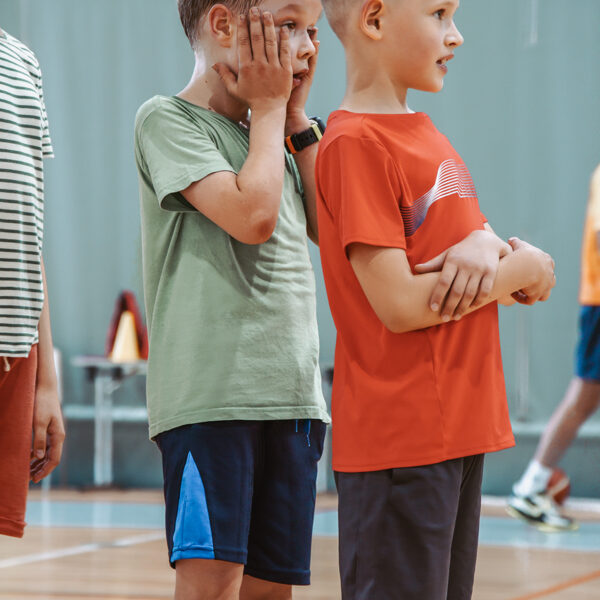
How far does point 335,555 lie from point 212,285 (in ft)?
7.09

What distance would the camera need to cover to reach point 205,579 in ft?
4.62

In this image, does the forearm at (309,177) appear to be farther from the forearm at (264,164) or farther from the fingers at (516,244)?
the fingers at (516,244)

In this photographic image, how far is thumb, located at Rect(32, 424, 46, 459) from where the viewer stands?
1.47m

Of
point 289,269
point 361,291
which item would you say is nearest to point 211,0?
point 289,269

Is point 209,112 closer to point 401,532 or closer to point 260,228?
point 260,228

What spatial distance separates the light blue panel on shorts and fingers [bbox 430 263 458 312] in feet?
1.42

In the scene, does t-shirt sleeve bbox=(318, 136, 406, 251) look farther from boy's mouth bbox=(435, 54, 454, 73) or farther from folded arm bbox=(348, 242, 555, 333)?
boy's mouth bbox=(435, 54, 454, 73)

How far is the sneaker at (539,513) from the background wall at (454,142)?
0.97 meters

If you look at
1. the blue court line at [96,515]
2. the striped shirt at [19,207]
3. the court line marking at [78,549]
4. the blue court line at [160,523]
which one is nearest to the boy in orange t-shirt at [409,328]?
the striped shirt at [19,207]

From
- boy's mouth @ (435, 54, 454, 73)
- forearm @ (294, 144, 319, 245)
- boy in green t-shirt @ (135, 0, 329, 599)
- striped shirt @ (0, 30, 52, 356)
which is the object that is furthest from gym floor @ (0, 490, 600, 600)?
boy's mouth @ (435, 54, 454, 73)

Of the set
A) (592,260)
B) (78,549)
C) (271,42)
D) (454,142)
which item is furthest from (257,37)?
(454,142)

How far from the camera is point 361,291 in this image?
1302mm

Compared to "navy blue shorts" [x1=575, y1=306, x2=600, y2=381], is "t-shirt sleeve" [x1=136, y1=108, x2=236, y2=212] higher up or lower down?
higher up

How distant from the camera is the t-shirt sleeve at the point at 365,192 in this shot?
1239 millimetres
